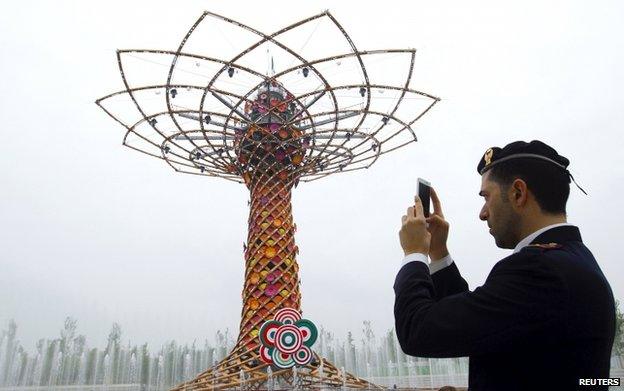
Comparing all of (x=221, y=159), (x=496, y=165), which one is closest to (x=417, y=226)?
(x=496, y=165)

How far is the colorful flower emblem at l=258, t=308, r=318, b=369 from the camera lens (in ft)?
45.0

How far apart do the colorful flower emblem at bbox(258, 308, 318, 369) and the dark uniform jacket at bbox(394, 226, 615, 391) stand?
43.2 ft

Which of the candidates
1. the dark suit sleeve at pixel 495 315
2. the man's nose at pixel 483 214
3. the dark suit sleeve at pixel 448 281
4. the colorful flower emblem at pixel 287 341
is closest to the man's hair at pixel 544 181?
the man's nose at pixel 483 214

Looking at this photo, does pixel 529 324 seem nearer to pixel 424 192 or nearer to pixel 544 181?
pixel 544 181

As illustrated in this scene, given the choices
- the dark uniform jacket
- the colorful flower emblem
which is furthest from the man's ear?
the colorful flower emblem

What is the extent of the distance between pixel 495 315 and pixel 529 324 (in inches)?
3.4

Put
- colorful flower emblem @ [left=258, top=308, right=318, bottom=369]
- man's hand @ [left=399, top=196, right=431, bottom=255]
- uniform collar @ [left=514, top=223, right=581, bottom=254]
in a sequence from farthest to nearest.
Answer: colorful flower emblem @ [left=258, top=308, right=318, bottom=369] < man's hand @ [left=399, top=196, right=431, bottom=255] < uniform collar @ [left=514, top=223, right=581, bottom=254]

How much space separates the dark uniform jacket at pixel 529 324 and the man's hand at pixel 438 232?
602 millimetres

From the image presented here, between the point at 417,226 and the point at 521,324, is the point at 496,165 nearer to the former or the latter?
the point at 417,226

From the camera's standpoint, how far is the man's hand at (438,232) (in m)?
1.93

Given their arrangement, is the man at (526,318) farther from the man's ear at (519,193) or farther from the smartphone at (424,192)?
the smartphone at (424,192)

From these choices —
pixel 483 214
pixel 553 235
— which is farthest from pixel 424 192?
pixel 553 235

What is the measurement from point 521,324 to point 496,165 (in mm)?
646

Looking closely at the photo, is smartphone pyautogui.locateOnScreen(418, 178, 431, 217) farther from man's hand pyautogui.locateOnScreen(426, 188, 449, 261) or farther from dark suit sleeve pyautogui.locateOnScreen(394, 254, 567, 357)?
dark suit sleeve pyautogui.locateOnScreen(394, 254, 567, 357)
